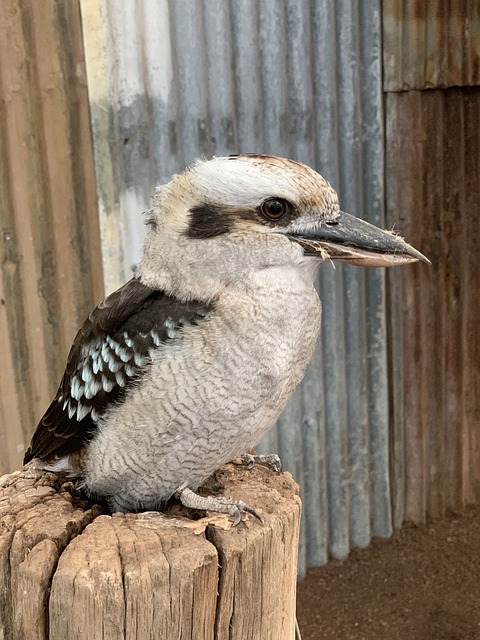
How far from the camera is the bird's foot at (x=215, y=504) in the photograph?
116 cm

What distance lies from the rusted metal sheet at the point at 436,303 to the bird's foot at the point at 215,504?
5.78 ft

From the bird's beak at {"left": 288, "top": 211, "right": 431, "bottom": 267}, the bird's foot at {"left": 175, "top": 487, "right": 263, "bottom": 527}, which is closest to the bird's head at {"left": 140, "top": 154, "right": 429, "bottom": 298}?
the bird's beak at {"left": 288, "top": 211, "right": 431, "bottom": 267}

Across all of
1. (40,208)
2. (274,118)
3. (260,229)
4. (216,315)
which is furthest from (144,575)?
(274,118)

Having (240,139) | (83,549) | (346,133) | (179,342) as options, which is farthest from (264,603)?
(346,133)

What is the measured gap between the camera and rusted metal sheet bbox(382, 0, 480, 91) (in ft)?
8.26

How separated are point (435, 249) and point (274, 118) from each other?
905 mm

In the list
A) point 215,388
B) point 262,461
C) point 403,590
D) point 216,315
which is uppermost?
point 216,315

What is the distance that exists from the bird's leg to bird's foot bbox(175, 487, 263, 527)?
0.19m

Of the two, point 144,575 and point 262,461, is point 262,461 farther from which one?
point 144,575

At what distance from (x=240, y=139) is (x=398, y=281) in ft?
3.00

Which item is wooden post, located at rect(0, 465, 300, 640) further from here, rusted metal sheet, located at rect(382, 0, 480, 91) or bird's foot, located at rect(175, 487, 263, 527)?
rusted metal sheet, located at rect(382, 0, 480, 91)

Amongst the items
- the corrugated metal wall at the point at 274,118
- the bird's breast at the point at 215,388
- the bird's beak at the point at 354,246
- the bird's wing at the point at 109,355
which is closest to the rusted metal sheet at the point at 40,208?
the corrugated metal wall at the point at 274,118

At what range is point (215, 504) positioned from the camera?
120 cm

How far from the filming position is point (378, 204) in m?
2.58
